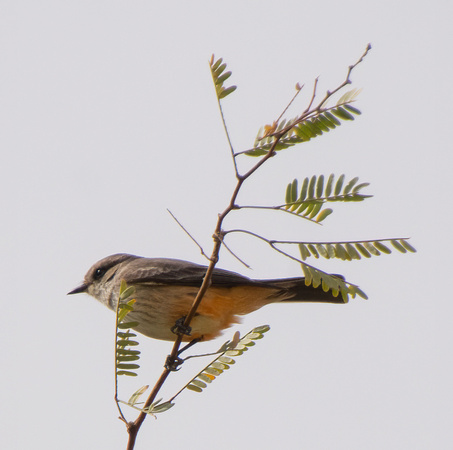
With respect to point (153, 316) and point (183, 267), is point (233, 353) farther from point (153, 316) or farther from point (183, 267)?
point (183, 267)

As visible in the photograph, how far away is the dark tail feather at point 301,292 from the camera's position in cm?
588

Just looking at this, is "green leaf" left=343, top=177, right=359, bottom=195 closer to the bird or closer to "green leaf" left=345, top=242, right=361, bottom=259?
"green leaf" left=345, top=242, right=361, bottom=259


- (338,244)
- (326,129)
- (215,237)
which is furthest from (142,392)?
(326,129)

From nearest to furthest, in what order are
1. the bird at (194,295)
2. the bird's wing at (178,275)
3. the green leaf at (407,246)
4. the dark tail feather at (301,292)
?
the green leaf at (407,246) → the bird at (194,295) → the bird's wing at (178,275) → the dark tail feather at (301,292)

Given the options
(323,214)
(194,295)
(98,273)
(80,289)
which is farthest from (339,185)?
(80,289)

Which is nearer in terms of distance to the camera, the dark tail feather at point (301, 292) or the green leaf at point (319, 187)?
the green leaf at point (319, 187)

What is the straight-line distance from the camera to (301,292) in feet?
19.6

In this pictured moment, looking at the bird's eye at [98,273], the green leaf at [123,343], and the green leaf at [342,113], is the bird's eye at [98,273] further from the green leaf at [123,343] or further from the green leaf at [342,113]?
the green leaf at [342,113]

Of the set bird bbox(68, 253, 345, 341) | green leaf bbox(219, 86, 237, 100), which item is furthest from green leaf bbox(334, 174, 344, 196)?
bird bbox(68, 253, 345, 341)

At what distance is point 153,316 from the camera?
552cm

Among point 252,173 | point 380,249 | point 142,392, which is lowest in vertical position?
point 142,392

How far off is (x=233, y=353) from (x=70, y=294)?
3973mm

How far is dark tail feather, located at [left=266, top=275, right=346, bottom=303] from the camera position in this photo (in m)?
5.88

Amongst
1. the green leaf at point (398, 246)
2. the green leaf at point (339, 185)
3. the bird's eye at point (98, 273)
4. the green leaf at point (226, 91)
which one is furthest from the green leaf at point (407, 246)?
the bird's eye at point (98, 273)
